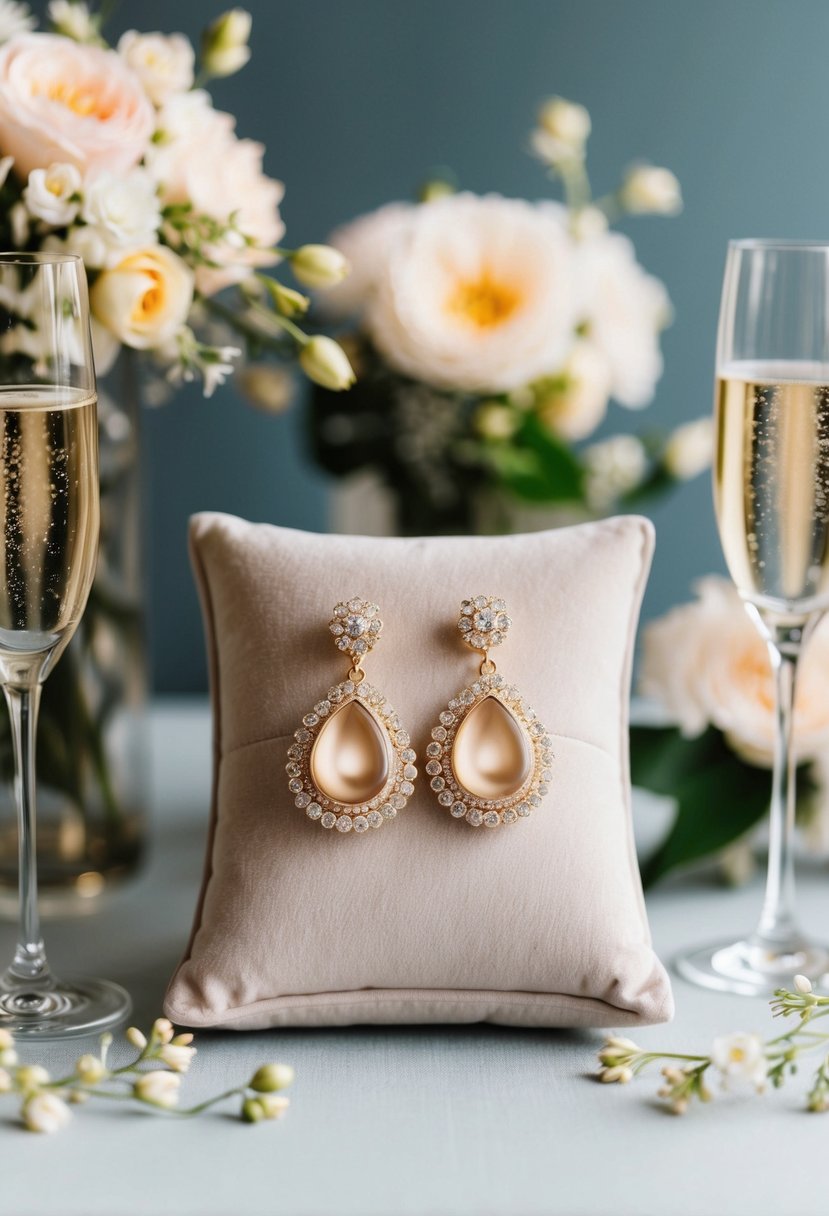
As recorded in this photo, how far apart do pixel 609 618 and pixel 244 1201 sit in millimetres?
382

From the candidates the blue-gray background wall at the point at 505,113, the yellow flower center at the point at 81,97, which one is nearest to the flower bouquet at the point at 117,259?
the yellow flower center at the point at 81,97

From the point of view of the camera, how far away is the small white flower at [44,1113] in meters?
0.68

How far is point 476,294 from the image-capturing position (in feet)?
3.95

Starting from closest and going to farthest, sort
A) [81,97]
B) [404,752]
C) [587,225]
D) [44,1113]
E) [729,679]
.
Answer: [44,1113], [404,752], [81,97], [729,679], [587,225]

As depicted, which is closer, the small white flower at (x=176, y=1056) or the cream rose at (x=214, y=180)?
the small white flower at (x=176, y=1056)

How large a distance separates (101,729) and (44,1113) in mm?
397

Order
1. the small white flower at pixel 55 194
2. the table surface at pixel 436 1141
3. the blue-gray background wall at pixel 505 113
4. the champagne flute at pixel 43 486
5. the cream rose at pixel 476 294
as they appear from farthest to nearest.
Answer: the blue-gray background wall at pixel 505 113
the cream rose at pixel 476 294
the small white flower at pixel 55 194
the champagne flute at pixel 43 486
the table surface at pixel 436 1141

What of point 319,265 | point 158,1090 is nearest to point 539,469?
point 319,265

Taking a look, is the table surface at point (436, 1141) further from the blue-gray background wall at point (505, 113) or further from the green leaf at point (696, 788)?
the blue-gray background wall at point (505, 113)

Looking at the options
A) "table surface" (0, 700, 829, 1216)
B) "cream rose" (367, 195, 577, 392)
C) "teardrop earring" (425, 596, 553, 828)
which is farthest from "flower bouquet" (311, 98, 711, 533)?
"table surface" (0, 700, 829, 1216)

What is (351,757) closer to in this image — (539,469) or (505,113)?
(539,469)

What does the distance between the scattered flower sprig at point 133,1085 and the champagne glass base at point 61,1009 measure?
0.05 metres

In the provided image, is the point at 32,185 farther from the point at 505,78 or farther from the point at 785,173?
the point at 785,173

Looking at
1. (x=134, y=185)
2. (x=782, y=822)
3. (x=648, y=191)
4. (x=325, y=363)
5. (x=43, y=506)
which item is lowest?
(x=782, y=822)
